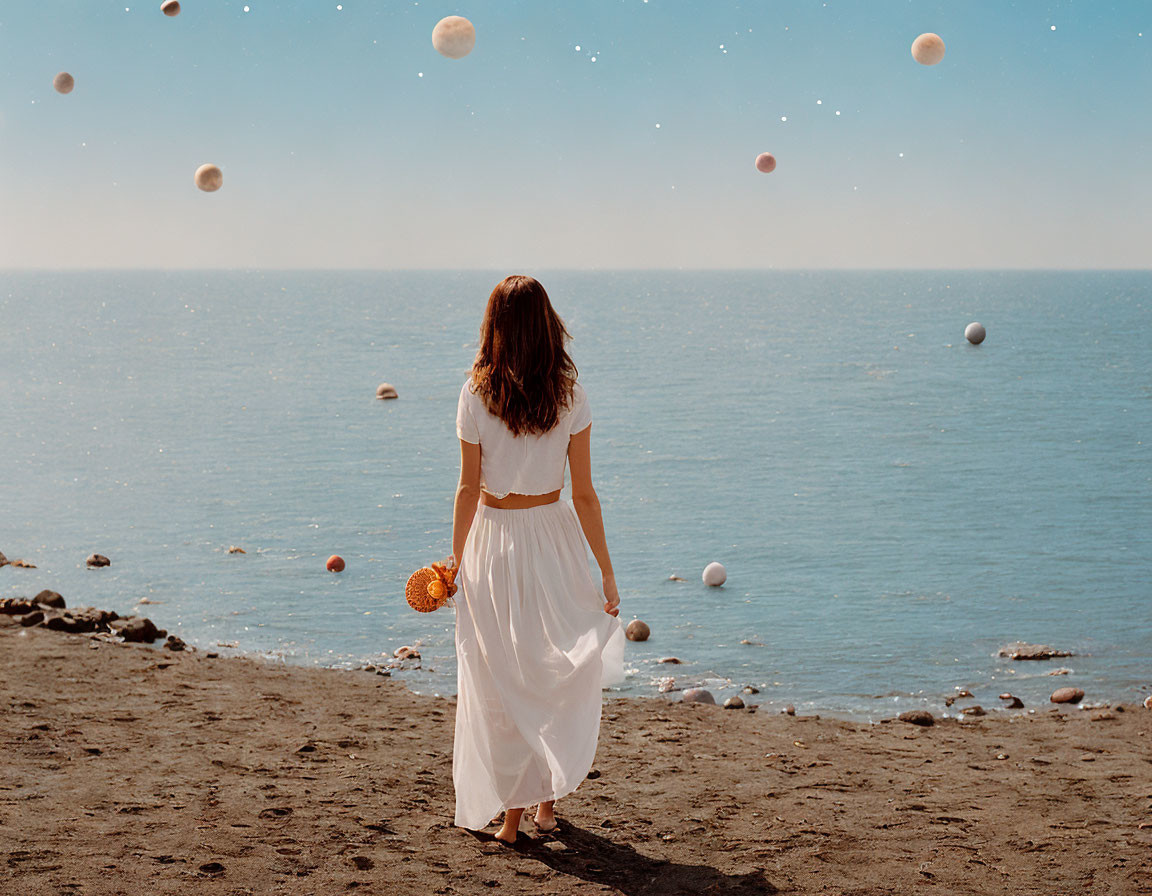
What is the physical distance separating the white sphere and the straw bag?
23.8 feet

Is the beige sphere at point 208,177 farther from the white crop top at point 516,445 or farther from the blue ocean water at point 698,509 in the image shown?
the white crop top at point 516,445

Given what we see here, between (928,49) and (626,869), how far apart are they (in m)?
9.75

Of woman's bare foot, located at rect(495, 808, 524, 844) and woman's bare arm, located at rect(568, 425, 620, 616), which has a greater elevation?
woman's bare arm, located at rect(568, 425, 620, 616)

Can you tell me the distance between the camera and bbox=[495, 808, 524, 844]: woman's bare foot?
Answer: 13.5 ft

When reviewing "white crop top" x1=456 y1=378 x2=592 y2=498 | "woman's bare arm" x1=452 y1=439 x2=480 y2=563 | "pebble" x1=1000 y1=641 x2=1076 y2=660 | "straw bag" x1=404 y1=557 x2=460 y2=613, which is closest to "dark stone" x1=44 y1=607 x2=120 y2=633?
"straw bag" x1=404 y1=557 x2=460 y2=613

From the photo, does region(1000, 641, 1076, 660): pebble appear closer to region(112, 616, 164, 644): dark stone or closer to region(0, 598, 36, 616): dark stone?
region(112, 616, 164, 644): dark stone

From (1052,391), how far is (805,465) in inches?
674

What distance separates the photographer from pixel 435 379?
111ft

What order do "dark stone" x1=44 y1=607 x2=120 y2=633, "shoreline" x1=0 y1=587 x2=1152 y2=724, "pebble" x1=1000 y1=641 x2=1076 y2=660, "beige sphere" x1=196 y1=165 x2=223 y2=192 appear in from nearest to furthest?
1. "shoreline" x1=0 y1=587 x2=1152 y2=724
2. "dark stone" x1=44 y1=607 x2=120 y2=633
3. "pebble" x1=1000 y1=641 x2=1076 y2=660
4. "beige sphere" x1=196 y1=165 x2=223 y2=192

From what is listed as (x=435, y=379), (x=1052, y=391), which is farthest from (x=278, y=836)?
(x=1052, y=391)

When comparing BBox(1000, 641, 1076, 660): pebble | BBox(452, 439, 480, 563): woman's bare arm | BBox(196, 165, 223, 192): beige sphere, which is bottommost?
BBox(1000, 641, 1076, 660): pebble

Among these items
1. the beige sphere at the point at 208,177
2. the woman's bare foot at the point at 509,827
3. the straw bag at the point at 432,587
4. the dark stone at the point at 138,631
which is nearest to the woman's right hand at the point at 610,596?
the straw bag at the point at 432,587

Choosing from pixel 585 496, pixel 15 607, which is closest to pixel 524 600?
pixel 585 496

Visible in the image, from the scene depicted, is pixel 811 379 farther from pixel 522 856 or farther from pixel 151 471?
pixel 522 856
